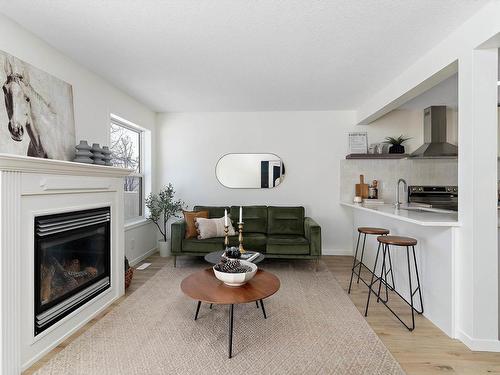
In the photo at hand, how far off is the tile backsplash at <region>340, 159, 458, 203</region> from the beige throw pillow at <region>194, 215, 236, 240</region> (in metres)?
2.10

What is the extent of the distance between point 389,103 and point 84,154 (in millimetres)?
3479

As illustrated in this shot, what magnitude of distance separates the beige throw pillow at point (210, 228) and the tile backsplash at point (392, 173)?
2095mm

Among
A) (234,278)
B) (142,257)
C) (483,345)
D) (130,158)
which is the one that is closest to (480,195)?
(483,345)

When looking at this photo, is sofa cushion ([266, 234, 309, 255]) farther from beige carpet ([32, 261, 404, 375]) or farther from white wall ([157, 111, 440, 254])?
white wall ([157, 111, 440, 254])

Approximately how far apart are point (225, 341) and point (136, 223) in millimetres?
2593

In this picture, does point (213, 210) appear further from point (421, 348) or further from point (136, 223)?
point (421, 348)

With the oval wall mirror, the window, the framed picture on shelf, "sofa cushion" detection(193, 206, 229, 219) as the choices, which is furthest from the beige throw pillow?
the framed picture on shelf

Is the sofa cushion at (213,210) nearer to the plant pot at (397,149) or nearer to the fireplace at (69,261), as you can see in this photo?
the fireplace at (69,261)

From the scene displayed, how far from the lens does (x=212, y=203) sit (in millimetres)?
4746

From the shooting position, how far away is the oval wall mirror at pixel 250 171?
4.67 m

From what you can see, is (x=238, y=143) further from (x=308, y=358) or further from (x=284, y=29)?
(x=308, y=358)

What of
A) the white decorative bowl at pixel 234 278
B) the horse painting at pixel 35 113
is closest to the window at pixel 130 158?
the horse painting at pixel 35 113

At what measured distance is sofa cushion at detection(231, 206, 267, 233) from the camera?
4.23m

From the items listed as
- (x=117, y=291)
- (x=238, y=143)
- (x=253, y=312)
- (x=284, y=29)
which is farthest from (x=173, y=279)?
(x=284, y=29)
